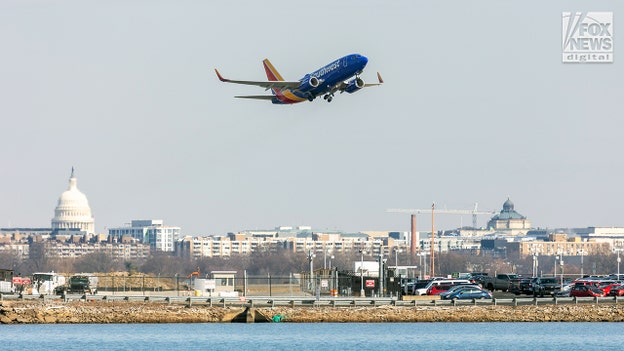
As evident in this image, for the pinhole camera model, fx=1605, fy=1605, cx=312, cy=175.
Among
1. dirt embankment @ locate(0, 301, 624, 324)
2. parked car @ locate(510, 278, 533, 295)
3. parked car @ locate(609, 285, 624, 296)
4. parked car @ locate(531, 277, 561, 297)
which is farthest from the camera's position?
parked car @ locate(510, 278, 533, 295)

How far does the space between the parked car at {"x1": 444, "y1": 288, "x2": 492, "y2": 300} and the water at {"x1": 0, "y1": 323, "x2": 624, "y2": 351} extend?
7.74m

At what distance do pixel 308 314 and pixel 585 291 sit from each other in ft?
72.9

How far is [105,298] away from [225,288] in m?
22.3

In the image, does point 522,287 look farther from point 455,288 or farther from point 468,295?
point 468,295

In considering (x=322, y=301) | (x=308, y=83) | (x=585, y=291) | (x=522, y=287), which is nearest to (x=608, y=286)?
(x=585, y=291)

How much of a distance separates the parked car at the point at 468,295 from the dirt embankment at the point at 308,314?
17.0ft

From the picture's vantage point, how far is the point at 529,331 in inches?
3829

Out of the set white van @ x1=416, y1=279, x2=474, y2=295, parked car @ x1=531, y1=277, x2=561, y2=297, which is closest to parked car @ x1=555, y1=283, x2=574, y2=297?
parked car @ x1=531, y1=277, x2=561, y2=297

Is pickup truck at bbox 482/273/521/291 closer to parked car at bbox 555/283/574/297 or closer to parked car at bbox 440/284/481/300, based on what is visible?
parked car at bbox 555/283/574/297

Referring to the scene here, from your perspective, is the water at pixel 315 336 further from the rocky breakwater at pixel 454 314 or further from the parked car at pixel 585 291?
the parked car at pixel 585 291

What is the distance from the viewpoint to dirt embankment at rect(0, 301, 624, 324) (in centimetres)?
10194

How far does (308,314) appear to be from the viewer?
4035 inches

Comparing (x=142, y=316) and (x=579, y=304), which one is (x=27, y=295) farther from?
(x=579, y=304)

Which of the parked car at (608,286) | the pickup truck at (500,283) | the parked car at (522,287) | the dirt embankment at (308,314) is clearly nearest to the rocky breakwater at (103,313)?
the dirt embankment at (308,314)
